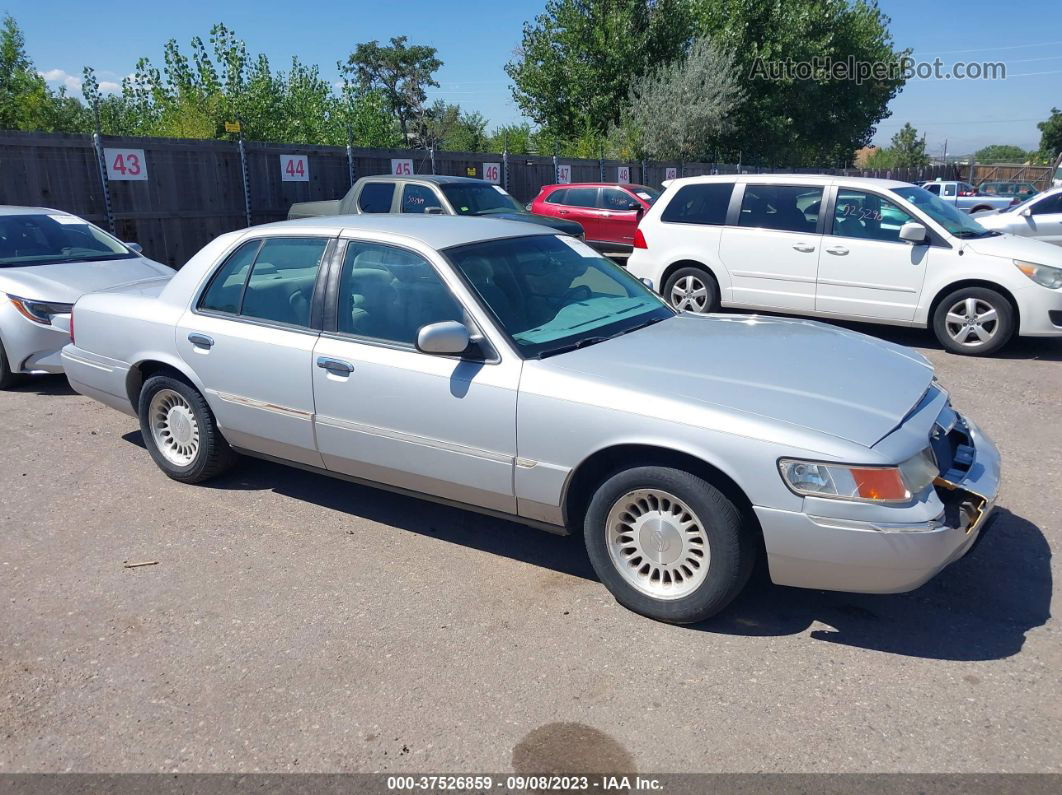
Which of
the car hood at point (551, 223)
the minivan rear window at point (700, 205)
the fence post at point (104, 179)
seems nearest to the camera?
A: the minivan rear window at point (700, 205)

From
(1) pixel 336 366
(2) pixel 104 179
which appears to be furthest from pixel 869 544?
(2) pixel 104 179

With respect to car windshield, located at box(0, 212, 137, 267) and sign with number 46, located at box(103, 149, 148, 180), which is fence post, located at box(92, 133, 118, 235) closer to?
sign with number 46, located at box(103, 149, 148, 180)

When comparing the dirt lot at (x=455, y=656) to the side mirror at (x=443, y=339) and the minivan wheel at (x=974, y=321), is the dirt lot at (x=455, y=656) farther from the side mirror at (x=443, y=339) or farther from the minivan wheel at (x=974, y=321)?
the minivan wheel at (x=974, y=321)

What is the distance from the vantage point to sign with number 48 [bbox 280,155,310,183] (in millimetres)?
16125

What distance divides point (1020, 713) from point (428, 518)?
9.86ft


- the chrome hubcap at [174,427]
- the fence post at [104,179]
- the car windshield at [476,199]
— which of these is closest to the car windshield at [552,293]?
the chrome hubcap at [174,427]

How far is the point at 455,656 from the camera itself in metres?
3.48

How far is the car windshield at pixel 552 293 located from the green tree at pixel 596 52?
2888cm

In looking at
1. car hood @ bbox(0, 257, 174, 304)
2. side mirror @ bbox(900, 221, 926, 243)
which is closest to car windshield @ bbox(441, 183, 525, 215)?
car hood @ bbox(0, 257, 174, 304)

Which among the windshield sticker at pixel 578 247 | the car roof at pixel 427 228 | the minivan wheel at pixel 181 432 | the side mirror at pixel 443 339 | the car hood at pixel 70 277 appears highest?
the car roof at pixel 427 228

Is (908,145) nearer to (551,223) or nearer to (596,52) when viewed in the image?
(596,52)

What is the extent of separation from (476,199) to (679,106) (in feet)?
66.9

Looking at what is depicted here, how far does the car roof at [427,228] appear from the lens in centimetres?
441

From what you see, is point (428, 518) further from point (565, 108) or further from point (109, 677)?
point (565, 108)
